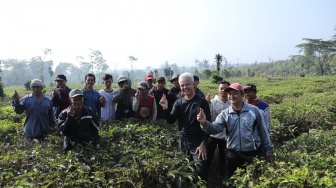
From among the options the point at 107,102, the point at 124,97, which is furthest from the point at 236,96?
the point at 107,102

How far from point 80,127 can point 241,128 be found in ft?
8.03

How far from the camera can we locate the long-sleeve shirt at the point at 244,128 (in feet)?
12.7

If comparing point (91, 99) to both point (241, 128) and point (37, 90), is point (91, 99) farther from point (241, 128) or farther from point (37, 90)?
point (241, 128)

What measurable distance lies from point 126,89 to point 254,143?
3.24 m

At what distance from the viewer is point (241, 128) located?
3906 mm

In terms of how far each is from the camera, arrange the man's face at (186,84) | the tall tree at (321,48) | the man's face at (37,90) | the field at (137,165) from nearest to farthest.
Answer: the field at (137,165) → the man's face at (186,84) → the man's face at (37,90) → the tall tree at (321,48)

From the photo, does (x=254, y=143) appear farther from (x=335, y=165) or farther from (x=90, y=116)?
(x=90, y=116)

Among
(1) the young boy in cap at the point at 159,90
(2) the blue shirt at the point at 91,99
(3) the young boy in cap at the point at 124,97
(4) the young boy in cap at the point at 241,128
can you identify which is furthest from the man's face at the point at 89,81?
(4) the young boy in cap at the point at 241,128

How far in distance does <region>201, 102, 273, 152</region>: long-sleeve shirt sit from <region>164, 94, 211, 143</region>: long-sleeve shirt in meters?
0.37

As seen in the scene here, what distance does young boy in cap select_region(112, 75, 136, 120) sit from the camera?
6.18 meters

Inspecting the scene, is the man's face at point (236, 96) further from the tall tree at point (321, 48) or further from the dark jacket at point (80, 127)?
the tall tree at point (321, 48)

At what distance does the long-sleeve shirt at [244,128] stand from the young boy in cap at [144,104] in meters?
2.02

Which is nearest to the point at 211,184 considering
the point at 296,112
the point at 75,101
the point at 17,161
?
the point at 75,101

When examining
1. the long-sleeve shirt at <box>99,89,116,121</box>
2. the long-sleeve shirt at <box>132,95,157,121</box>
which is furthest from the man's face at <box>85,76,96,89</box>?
the long-sleeve shirt at <box>132,95,157,121</box>
